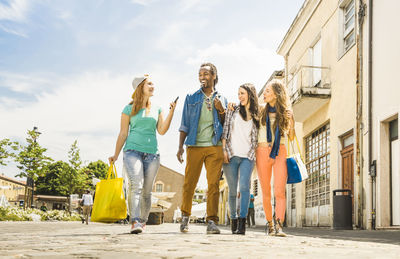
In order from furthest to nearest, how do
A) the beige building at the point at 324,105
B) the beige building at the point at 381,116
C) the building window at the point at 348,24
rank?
the building window at the point at 348,24 < the beige building at the point at 324,105 < the beige building at the point at 381,116

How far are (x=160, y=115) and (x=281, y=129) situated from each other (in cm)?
149

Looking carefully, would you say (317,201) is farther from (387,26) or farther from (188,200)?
(188,200)

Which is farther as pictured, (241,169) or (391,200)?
(391,200)

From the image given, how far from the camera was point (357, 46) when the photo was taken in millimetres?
13156

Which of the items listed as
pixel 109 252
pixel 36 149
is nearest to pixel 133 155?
pixel 109 252

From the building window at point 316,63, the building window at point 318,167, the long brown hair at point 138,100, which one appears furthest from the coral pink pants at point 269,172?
the building window at point 316,63

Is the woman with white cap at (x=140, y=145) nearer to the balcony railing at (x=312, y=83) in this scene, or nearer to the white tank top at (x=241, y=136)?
the white tank top at (x=241, y=136)

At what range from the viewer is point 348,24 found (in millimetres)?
14641

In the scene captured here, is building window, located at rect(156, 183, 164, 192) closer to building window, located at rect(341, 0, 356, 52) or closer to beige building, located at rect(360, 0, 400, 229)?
building window, located at rect(341, 0, 356, 52)

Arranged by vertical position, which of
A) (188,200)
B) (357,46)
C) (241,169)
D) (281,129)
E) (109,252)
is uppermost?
(357,46)

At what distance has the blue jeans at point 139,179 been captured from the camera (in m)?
5.90

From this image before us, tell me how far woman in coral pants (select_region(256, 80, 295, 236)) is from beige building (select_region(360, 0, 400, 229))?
555 cm

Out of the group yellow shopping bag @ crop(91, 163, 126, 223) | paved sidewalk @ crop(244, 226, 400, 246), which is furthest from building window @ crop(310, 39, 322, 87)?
yellow shopping bag @ crop(91, 163, 126, 223)

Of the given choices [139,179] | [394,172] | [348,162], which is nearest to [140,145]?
[139,179]
